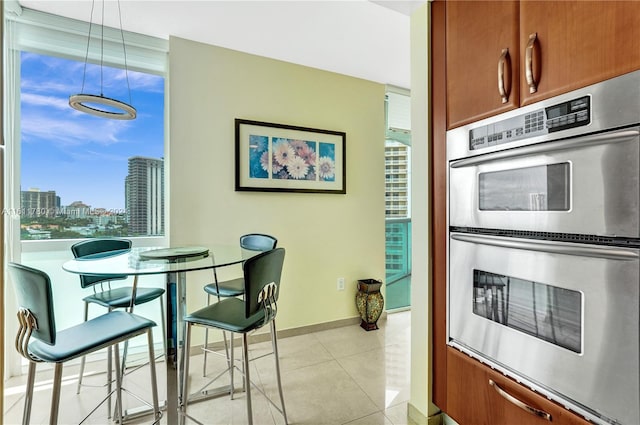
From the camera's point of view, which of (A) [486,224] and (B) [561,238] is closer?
(B) [561,238]

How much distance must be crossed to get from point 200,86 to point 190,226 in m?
1.21

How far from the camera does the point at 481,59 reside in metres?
1.28

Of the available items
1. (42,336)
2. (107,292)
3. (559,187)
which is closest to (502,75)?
(559,187)

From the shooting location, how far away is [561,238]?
1.01m

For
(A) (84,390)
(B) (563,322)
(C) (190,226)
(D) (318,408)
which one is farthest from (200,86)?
(B) (563,322)

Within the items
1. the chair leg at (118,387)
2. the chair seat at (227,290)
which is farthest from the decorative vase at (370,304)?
the chair leg at (118,387)

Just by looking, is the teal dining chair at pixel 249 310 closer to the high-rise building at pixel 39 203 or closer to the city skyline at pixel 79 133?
the city skyline at pixel 79 133

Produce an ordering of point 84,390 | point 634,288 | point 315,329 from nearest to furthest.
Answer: point 634,288
point 84,390
point 315,329

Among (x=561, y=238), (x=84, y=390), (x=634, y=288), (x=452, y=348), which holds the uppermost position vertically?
(x=561, y=238)

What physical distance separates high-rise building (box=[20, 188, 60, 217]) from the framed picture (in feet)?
4.64

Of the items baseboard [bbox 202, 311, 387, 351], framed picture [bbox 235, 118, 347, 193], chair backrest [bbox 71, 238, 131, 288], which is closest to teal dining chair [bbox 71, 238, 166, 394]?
chair backrest [bbox 71, 238, 131, 288]

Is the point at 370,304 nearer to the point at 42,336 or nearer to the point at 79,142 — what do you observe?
the point at 42,336

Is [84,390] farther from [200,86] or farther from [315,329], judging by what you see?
[200,86]

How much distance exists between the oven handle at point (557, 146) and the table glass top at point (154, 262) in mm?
1272
